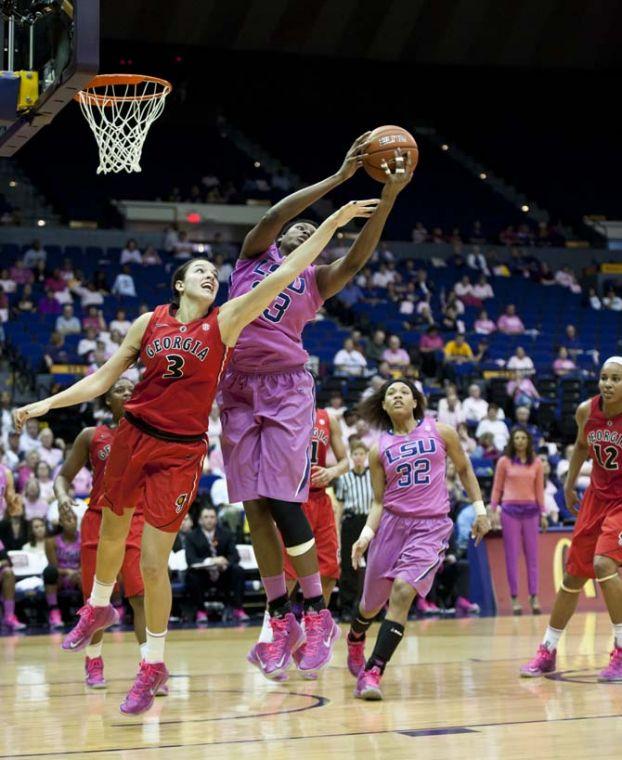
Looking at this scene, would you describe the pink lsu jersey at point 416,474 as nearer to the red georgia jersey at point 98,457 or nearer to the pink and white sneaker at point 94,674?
the red georgia jersey at point 98,457

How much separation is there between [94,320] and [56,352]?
1.02 meters

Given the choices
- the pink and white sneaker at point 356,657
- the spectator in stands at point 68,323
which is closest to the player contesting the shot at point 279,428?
the pink and white sneaker at point 356,657

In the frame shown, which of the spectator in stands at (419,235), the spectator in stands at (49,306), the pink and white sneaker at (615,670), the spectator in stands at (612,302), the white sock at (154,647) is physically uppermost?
the spectator in stands at (419,235)

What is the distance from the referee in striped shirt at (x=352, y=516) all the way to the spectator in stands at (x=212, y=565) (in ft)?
3.53

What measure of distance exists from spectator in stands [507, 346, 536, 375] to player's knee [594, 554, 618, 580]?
43.3 ft

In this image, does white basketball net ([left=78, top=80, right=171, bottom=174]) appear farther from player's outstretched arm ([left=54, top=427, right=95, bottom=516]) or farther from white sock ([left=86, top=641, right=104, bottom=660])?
white sock ([left=86, top=641, right=104, bottom=660])

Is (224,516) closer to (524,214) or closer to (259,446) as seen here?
(259,446)

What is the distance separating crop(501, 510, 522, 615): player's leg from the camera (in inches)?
524

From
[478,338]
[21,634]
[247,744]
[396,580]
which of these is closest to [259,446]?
[396,580]

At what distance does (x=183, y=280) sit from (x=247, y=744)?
239 centimetres

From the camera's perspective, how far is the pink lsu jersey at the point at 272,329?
6.62 m

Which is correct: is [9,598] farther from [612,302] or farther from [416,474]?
[612,302]

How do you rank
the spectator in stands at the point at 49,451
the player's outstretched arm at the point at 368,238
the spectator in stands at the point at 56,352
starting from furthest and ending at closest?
the spectator in stands at the point at 56,352 → the spectator in stands at the point at 49,451 → the player's outstretched arm at the point at 368,238

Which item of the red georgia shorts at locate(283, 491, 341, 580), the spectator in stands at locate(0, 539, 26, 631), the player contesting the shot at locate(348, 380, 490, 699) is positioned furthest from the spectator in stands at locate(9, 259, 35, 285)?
the player contesting the shot at locate(348, 380, 490, 699)
